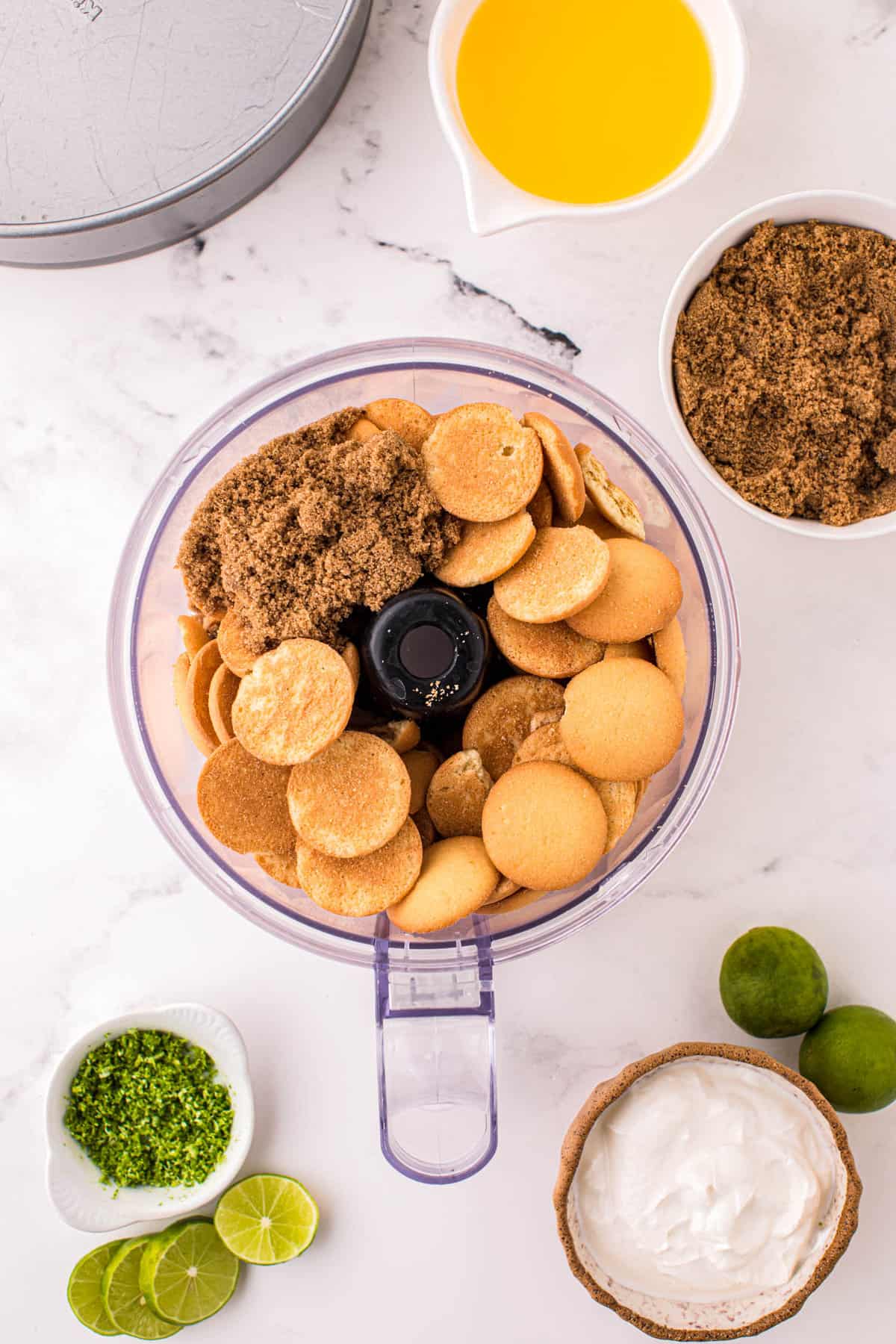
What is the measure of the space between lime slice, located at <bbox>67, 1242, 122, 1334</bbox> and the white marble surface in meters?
0.03

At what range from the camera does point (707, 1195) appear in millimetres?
916

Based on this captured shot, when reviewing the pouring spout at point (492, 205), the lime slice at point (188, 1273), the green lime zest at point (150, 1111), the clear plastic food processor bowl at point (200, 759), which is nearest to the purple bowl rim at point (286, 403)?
the clear plastic food processor bowl at point (200, 759)

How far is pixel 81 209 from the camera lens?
886 mm

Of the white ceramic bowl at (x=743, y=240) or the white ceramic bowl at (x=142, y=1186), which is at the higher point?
the white ceramic bowl at (x=743, y=240)

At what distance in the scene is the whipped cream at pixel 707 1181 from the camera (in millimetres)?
917

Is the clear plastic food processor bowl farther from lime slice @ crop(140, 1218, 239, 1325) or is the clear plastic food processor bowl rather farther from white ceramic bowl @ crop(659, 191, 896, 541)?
lime slice @ crop(140, 1218, 239, 1325)

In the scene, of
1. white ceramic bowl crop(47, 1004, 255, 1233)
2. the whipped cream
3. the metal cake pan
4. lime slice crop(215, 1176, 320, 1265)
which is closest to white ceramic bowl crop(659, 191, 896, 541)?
the metal cake pan

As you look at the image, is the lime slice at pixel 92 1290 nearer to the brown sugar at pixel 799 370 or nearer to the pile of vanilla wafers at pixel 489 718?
the pile of vanilla wafers at pixel 489 718

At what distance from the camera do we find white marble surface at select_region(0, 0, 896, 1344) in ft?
3.30

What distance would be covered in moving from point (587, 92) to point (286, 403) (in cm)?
38

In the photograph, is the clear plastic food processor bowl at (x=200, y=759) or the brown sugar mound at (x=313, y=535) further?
the clear plastic food processor bowl at (x=200, y=759)

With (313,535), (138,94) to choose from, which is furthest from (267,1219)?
(138,94)

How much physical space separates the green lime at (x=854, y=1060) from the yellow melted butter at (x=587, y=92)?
778mm

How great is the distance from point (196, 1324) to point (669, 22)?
1.31 meters
